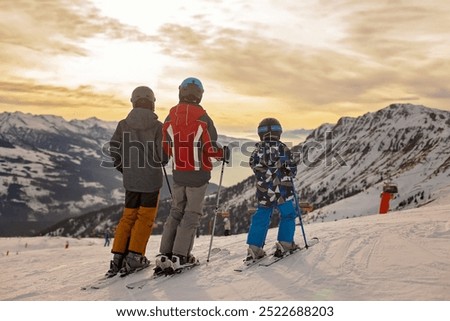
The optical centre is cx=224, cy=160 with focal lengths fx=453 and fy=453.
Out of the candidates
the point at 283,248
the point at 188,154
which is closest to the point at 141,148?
the point at 188,154

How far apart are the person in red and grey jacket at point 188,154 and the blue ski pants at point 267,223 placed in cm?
87

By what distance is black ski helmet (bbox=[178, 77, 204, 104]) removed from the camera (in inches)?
263

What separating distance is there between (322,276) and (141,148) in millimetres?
3345

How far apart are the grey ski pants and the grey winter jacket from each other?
45cm

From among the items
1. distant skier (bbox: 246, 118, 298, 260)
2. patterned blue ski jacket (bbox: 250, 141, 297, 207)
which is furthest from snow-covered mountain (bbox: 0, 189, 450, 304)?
patterned blue ski jacket (bbox: 250, 141, 297, 207)

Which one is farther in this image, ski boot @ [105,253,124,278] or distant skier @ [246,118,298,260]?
ski boot @ [105,253,124,278]

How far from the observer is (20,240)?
4084cm

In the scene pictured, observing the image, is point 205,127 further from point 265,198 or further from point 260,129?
point 265,198

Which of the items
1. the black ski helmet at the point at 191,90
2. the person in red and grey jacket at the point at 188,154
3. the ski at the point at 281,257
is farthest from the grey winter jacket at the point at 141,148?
the ski at the point at 281,257

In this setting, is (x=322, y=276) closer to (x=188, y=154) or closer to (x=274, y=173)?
(x=274, y=173)

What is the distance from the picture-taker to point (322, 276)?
5586 mm

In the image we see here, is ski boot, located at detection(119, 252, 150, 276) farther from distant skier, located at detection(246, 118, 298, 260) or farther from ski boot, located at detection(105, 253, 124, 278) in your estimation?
distant skier, located at detection(246, 118, 298, 260)

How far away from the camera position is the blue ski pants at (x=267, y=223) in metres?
6.81

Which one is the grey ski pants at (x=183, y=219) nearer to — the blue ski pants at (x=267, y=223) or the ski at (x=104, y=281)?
the ski at (x=104, y=281)
